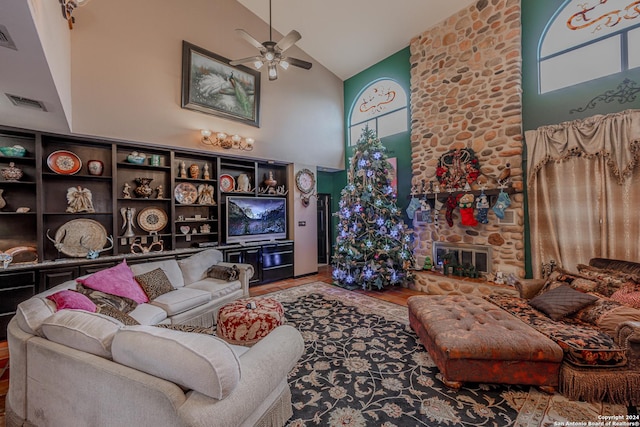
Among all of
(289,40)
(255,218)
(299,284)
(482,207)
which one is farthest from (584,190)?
(255,218)

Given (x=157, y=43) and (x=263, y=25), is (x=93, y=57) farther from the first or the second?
(x=263, y=25)

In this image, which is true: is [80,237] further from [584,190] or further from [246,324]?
[584,190]

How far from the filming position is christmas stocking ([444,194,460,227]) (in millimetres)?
4516

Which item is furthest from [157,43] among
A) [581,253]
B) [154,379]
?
[581,253]

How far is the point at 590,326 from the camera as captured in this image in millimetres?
2271

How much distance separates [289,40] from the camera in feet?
11.1

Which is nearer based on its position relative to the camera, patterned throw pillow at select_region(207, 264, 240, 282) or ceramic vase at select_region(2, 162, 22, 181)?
ceramic vase at select_region(2, 162, 22, 181)

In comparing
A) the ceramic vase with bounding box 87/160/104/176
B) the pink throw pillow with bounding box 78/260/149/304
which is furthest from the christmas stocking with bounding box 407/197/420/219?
the ceramic vase with bounding box 87/160/104/176

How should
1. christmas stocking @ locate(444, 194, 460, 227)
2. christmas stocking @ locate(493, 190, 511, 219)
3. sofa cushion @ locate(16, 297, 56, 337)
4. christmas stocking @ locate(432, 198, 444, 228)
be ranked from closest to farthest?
sofa cushion @ locate(16, 297, 56, 337), christmas stocking @ locate(493, 190, 511, 219), christmas stocking @ locate(444, 194, 460, 227), christmas stocking @ locate(432, 198, 444, 228)

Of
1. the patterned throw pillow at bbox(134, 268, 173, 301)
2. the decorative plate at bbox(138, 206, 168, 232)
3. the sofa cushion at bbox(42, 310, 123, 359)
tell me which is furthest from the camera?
the decorative plate at bbox(138, 206, 168, 232)

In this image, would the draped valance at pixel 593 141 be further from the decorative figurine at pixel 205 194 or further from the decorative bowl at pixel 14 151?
the decorative bowl at pixel 14 151

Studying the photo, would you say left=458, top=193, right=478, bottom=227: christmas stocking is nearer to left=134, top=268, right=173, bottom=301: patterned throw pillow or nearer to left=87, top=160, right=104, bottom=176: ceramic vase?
left=134, top=268, right=173, bottom=301: patterned throw pillow

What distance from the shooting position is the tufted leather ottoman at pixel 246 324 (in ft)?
7.93

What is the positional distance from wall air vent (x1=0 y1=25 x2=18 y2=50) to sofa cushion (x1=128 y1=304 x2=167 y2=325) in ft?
7.26
